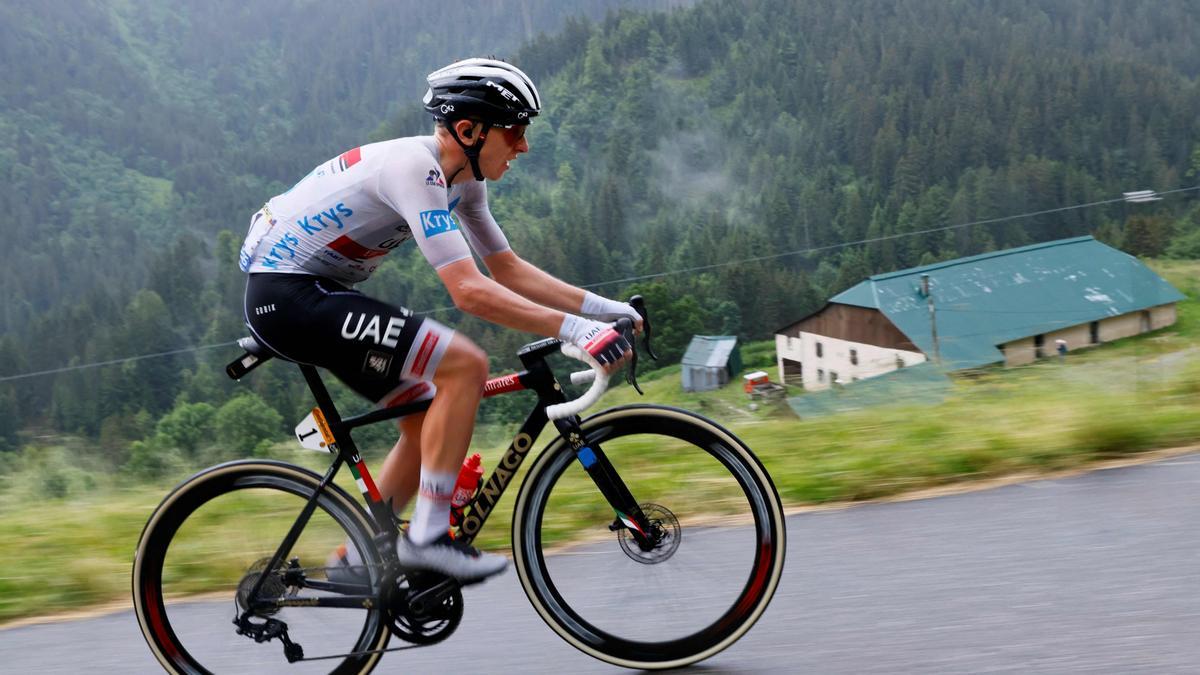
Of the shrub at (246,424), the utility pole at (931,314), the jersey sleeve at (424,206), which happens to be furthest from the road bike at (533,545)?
the utility pole at (931,314)

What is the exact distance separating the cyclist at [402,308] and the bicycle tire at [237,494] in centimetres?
20

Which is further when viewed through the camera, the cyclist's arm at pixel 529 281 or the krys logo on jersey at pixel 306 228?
the cyclist's arm at pixel 529 281

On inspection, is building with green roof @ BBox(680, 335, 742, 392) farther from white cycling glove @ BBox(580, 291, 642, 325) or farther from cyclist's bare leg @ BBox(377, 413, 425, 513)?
cyclist's bare leg @ BBox(377, 413, 425, 513)

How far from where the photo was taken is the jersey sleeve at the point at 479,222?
137 inches

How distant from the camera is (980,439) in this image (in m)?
5.44

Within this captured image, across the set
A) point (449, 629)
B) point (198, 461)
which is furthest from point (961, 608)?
point (198, 461)

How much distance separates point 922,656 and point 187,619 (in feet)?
7.32

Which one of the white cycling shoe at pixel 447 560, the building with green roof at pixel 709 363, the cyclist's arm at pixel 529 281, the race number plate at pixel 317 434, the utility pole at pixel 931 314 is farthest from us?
the building with green roof at pixel 709 363

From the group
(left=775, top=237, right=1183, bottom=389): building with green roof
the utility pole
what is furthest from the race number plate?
the utility pole

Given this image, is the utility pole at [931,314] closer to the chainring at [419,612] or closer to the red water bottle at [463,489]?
the red water bottle at [463,489]

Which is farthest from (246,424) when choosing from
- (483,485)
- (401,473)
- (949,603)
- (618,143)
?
(618,143)

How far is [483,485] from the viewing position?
3.43m

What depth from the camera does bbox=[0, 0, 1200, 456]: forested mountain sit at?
70.8ft

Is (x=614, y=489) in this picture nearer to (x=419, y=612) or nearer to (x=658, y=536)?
(x=658, y=536)
